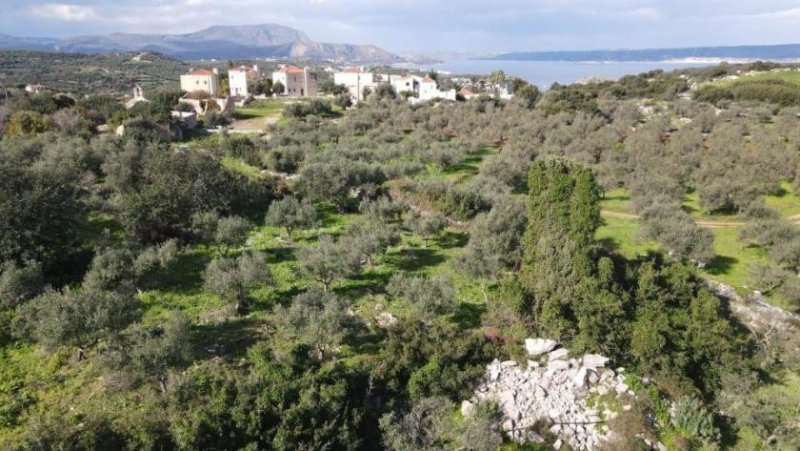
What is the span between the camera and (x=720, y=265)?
31.9 m

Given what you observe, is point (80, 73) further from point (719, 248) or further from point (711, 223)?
point (719, 248)

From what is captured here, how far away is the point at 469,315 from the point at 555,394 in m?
6.11

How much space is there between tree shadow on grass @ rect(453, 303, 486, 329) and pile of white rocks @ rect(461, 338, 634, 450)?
320 cm

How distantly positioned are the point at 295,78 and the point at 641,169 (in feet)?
279

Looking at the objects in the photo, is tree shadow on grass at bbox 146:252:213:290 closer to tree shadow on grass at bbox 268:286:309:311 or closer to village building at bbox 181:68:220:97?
tree shadow on grass at bbox 268:286:309:311

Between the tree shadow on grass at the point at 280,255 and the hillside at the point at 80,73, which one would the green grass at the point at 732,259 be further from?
the hillside at the point at 80,73

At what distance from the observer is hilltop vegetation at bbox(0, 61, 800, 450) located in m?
17.2

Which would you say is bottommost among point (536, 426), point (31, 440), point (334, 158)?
point (536, 426)

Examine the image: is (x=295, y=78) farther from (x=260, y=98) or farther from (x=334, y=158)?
(x=334, y=158)

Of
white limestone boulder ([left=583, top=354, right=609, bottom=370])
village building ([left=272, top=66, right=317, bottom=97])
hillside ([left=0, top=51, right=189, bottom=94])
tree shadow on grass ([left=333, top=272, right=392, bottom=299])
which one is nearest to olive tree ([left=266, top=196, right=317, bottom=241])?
tree shadow on grass ([left=333, top=272, right=392, bottom=299])

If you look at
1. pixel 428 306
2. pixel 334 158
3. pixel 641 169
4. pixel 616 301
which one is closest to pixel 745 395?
pixel 616 301

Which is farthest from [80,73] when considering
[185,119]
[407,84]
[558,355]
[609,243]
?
[558,355]

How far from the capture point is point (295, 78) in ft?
370

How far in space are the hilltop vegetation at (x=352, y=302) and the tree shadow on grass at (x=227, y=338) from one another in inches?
3.4
